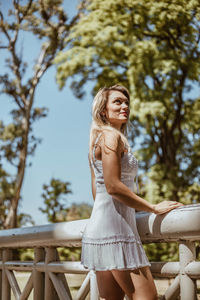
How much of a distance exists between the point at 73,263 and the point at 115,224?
24.2 inches

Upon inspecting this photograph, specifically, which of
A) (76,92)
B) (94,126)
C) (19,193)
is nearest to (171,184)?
(76,92)

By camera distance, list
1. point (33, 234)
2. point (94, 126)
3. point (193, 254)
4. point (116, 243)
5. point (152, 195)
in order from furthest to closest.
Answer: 1. point (152, 195)
2. point (33, 234)
3. point (94, 126)
4. point (116, 243)
5. point (193, 254)

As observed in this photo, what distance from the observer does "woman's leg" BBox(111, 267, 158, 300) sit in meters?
1.64

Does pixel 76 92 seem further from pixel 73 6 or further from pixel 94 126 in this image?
pixel 94 126

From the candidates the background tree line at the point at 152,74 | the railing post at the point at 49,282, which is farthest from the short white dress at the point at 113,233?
the background tree line at the point at 152,74

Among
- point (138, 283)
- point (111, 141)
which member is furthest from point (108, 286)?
point (111, 141)

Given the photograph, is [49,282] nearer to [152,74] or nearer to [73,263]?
[73,263]

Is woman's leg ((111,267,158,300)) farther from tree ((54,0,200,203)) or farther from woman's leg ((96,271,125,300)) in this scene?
tree ((54,0,200,203))

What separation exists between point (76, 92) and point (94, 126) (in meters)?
10.4

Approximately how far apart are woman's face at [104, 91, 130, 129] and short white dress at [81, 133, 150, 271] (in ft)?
0.62

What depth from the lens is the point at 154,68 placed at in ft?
35.1

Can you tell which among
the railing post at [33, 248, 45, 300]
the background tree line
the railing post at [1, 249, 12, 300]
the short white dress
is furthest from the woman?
the background tree line

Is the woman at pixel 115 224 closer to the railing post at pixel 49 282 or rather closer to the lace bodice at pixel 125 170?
the lace bodice at pixel 125 170

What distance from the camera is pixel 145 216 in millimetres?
1772
